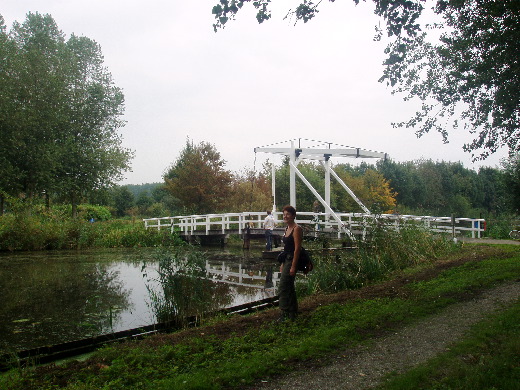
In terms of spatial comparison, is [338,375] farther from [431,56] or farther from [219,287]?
[431,56]

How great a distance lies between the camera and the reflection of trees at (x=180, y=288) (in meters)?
7.93

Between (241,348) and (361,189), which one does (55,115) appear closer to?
(361,189)

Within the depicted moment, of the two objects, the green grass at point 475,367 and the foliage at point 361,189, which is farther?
the foliage at point 361,189

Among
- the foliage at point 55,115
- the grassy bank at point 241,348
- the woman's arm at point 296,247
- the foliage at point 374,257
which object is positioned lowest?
→ the grassy bank at point 241,348

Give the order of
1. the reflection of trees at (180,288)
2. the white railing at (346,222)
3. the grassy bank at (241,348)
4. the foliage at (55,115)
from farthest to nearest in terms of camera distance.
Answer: the foliage at (55,115) → the white railing at (346,222) → the reflection of trees at (180,288) → the grassy bank at (241,348)

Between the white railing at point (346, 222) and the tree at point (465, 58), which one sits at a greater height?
Result: the tree at point (465, 58)

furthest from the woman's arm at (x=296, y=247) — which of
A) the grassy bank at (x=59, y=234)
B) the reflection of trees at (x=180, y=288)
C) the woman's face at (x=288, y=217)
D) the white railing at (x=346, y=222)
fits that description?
the grassy bank at (x=59, y=234)

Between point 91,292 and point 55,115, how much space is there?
23.1 m

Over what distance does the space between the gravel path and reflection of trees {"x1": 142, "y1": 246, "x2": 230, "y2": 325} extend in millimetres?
3586

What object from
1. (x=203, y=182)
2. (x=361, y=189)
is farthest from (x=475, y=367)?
(x=361, y=189)

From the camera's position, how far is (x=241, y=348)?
5.51 metres

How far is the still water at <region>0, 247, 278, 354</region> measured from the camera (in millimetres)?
7799

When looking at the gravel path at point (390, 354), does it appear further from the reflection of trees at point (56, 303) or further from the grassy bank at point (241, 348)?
the reflection of trees at point (56, 303)

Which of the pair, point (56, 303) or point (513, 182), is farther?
point (513, 182)
